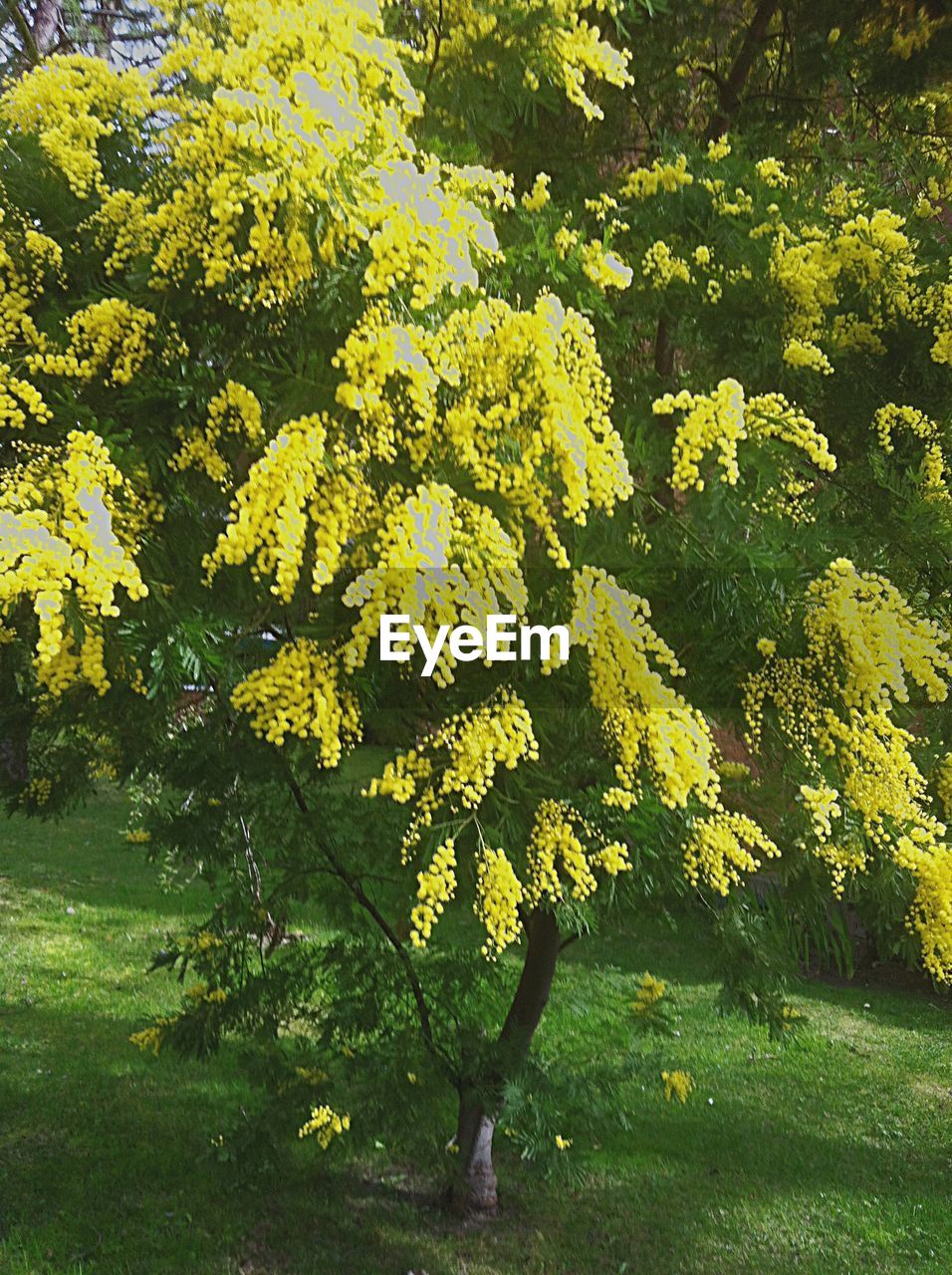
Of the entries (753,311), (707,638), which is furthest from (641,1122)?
(753,311)

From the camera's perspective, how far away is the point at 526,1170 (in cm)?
→ 506

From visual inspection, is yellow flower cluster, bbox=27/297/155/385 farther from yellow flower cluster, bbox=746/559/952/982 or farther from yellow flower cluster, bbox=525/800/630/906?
yellow flower cluster, bbox=746/559/952/982

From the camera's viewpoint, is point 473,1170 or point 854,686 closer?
point 854,686

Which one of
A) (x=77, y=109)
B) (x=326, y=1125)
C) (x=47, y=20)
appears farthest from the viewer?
(x=47, y=20)

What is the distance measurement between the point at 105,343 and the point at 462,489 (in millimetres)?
802

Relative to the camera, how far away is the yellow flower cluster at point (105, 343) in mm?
2121

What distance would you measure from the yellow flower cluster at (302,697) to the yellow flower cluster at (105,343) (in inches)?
27.4

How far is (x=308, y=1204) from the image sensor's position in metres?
4.64

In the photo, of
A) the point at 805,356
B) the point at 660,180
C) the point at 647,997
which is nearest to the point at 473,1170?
the point at 647,997

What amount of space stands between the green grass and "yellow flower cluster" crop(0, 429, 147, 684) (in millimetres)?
2925

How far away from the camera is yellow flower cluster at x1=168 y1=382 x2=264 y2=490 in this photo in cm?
212

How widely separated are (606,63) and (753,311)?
40.7 inches

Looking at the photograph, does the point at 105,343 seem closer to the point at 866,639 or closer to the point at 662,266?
the point at 662,266

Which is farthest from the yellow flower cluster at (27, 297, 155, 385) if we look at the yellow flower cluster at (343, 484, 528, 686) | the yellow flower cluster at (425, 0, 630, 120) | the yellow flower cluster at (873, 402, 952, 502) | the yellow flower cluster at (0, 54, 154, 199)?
the yellow flower cluster at (873, 402, 952, 502)
